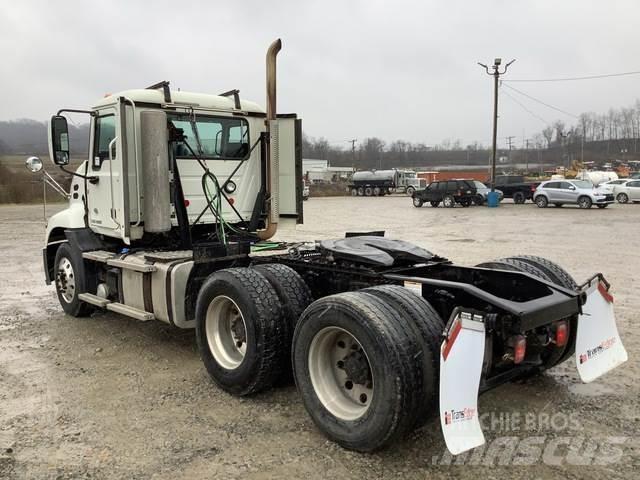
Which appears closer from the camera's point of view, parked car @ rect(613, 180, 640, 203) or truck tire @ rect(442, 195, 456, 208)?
truck tire @ rect(442, 195, 456, 208)

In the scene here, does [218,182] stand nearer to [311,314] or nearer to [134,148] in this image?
[134,148]

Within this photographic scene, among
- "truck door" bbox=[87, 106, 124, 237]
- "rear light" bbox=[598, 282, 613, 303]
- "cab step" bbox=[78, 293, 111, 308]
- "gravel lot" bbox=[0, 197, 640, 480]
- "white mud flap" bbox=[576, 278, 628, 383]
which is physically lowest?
"gravel lot" bbox=[0, 197, 640, 480]

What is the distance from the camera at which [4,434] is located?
4125mm

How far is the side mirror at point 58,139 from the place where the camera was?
21.8 ft

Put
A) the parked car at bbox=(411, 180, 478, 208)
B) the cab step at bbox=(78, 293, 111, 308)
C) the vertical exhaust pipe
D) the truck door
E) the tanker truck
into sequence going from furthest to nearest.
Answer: the tanker truck
the parked car at bbox=(411, 180, 478, 208)
the cab step at bbox=(78, 293, 111, 308)
the truck door
the vertical exhaust pipe

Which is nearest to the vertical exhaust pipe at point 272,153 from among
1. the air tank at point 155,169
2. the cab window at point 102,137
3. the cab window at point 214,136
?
the cab window at point 214,136

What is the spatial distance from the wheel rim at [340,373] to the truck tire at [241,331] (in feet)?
1.78

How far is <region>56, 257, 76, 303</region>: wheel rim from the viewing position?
7262mm

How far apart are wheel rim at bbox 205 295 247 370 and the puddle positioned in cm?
281

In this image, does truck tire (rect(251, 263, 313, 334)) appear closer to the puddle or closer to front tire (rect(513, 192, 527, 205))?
the puddle

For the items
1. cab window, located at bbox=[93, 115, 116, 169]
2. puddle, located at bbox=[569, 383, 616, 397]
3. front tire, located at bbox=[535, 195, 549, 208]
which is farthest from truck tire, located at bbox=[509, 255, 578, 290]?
front tire, located at bbox=[535, 195, 549, 208]

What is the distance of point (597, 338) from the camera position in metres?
4.25

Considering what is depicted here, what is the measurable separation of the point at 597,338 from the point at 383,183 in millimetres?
55160

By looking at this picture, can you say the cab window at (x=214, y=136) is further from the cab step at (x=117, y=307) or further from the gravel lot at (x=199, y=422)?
the gravel lot at (x=199, y=422)
